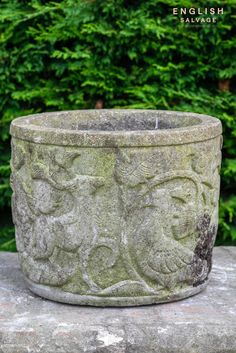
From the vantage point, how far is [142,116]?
369 centimetres

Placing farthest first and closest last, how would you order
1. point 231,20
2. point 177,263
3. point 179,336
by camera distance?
point 231,20 < point 177,263 < point 179,336

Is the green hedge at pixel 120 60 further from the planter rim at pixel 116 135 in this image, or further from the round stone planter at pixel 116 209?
the round stone planter at pixel 116 209

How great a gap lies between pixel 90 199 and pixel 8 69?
2.02 meters

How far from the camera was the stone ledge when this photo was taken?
279 centimetres

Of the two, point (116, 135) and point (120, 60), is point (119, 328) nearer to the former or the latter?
point (116, 135)

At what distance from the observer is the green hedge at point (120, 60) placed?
4.38 metres

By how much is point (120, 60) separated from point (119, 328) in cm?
229

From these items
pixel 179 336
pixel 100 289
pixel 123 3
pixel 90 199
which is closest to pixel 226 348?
pixel 179 336

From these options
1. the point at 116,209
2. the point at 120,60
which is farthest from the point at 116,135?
the point at 120,60

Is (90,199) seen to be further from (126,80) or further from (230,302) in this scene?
(126,80)

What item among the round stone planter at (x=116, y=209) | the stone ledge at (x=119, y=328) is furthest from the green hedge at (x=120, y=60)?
the stone ledge at (x=119, y=328)

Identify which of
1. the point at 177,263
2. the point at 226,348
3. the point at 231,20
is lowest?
the point at 226,348

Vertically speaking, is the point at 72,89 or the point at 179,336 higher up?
the point at 72,89

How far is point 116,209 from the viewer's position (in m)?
2.88
